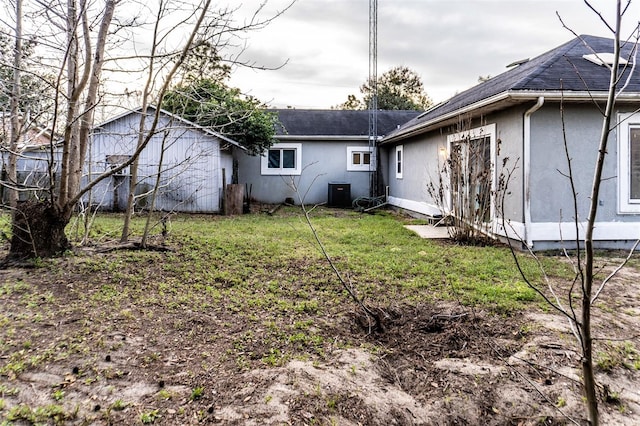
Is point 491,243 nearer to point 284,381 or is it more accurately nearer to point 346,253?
point 346,253

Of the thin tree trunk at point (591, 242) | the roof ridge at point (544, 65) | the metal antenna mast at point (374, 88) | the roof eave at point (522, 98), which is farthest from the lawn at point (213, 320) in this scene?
the metal antenna mast at point (374, 88)

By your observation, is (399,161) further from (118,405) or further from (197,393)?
(118,405)

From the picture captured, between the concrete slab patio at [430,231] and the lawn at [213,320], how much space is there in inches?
50.8

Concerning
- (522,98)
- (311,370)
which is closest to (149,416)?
(311,370)

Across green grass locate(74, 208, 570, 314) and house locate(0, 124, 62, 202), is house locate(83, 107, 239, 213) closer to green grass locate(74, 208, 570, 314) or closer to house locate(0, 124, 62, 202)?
house locate(0, 124, 62, 202)

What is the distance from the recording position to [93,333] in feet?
10.6

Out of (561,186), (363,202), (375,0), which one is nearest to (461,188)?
(561,186)

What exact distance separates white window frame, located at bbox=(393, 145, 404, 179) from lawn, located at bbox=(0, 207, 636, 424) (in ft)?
23.1

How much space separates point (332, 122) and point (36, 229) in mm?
13183

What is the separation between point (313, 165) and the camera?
51.6ft

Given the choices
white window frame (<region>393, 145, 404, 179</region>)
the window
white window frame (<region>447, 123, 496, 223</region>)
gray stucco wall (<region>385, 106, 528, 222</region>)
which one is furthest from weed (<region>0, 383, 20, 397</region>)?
the window

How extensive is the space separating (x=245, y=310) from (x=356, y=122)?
14191 mm

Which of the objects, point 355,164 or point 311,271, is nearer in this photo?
point 311,271

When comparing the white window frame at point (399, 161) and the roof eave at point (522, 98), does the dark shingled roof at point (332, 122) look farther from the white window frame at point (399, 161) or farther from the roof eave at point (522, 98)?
the roof eave at point (522, 98)
